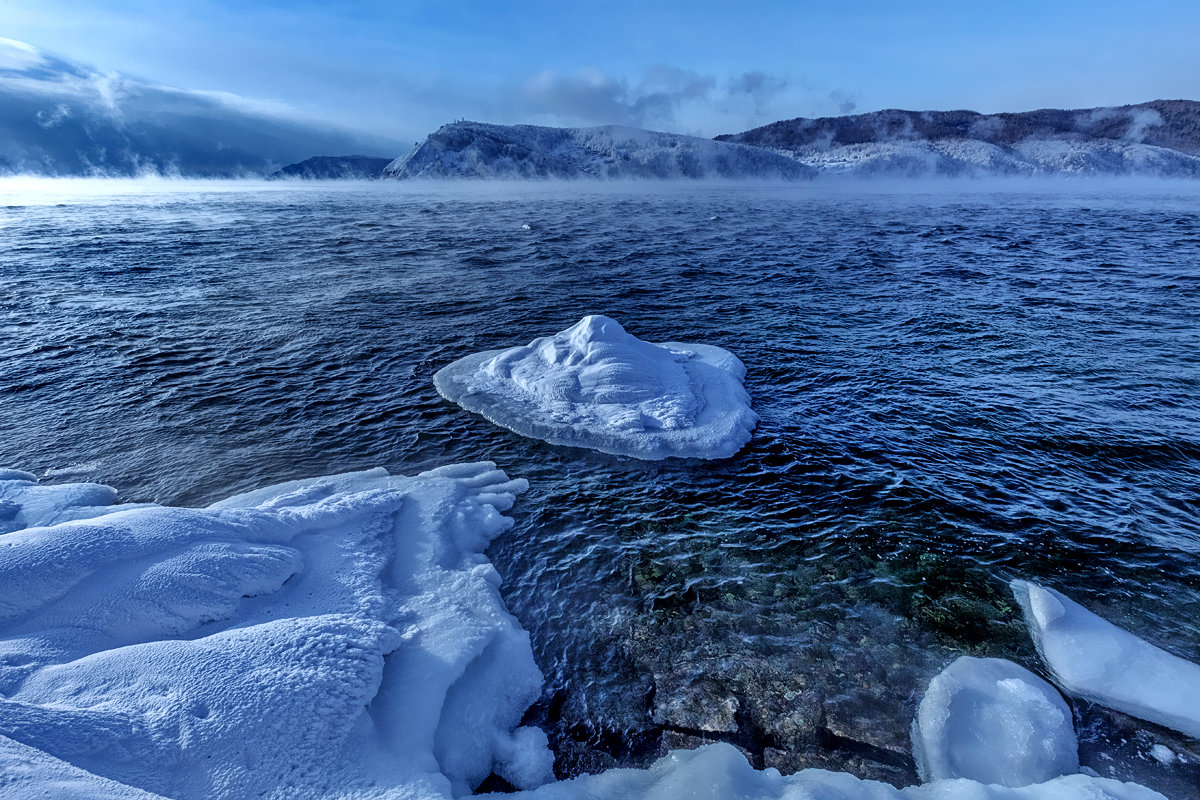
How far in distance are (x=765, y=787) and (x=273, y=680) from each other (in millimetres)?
3641

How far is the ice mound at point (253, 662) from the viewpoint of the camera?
3521 millimetres

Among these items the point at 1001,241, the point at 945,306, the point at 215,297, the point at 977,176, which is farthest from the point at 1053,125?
the point at 215,297

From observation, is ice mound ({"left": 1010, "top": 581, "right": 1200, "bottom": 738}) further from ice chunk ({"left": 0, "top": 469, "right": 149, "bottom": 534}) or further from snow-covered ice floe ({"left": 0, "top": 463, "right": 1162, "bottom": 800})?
ice chunk ({"left": 0, "top": 469, "right": 149, "bottom": 534})

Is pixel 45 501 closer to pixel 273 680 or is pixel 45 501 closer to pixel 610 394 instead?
pixel 273 680

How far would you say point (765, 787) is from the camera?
3.91 m

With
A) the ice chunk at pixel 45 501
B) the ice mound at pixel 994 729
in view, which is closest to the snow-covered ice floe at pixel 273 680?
the ice mound at pixel 994 729

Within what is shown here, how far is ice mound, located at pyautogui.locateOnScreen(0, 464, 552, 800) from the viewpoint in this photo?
3521 millimetres

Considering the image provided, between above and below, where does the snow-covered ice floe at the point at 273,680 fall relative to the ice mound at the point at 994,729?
above

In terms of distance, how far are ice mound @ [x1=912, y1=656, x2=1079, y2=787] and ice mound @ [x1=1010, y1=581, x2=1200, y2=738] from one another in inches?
15.6

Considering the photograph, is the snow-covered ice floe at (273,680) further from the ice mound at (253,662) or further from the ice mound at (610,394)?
the ice mound at (610,394)

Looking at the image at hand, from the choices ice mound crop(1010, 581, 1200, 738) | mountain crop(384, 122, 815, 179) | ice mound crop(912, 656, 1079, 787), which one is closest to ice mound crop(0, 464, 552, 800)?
ice mound crop(912, 656, 1079, 787)

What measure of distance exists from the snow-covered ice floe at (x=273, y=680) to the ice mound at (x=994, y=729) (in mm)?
308

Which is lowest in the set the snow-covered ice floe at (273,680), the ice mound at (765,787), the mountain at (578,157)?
the ice mound at (765,787)

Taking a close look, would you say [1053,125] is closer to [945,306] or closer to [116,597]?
[945,306]
